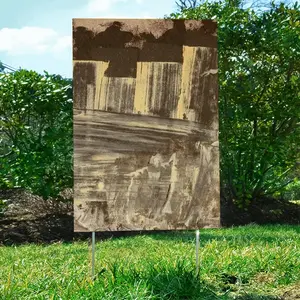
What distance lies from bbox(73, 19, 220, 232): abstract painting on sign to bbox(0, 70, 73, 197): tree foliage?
4.56m

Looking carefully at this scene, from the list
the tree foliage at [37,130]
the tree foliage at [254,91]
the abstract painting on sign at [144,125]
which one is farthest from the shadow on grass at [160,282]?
the tree foliage at [254,91]

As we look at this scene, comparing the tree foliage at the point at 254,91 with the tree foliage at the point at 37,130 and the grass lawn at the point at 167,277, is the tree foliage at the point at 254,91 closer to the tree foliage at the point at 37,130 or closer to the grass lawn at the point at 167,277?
the tree foliage at the point at 37,130

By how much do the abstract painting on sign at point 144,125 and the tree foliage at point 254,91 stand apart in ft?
18.3

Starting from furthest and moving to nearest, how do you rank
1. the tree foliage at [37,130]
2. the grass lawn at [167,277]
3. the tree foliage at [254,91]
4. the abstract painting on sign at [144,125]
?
the tree foliage at [254,91] < the tree foliage at [37,130] < the abstract painting on sign at [144,125] < the grass lawn at [167,277]

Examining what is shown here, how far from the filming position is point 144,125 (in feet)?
13.3

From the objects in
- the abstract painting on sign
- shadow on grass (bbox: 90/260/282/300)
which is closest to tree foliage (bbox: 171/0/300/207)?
the abstract painting on sign

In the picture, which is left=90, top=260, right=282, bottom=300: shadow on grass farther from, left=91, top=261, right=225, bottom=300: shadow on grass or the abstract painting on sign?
the abstract painting on sign

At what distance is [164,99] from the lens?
4.10m

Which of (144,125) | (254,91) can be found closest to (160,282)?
(144,125)

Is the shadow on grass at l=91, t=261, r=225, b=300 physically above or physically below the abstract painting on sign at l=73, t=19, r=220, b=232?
below

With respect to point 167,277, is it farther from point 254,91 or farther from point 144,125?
point 254,91

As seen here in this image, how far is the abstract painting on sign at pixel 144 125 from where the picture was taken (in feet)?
13.2

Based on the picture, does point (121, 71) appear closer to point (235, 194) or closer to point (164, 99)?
point (164, 99)

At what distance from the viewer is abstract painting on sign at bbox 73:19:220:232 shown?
4.02 meters
